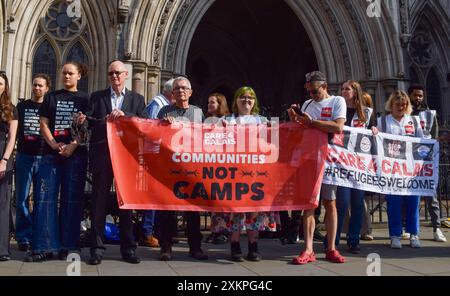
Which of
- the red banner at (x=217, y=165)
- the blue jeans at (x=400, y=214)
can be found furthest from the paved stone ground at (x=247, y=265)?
the red banner at (x=217, y=165)

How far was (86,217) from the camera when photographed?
7.12 meters

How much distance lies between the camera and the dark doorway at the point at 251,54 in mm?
21453

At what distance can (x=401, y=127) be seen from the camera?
6.30m

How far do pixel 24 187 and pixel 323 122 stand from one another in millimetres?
3783

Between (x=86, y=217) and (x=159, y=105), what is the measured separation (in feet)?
7.28

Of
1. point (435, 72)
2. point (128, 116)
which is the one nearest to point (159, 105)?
point (128, 116)

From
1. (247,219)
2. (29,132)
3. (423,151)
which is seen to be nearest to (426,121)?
(423,151)

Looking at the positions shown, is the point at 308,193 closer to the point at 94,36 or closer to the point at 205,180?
the point at 205,180

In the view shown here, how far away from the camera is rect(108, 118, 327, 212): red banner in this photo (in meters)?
5.04

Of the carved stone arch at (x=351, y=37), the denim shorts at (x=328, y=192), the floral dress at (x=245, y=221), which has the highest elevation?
the carved stone arch at (x=351, y=37)

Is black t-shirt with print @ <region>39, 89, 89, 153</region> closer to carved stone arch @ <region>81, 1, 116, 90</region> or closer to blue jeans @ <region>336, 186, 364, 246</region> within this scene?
blue jeans @ <region>336, 186, 364, 246</region>

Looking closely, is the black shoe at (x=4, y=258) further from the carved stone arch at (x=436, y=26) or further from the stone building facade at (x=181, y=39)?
the carved stone arch at (x=436, y=26)

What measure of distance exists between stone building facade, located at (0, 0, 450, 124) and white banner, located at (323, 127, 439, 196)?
8.01 metres

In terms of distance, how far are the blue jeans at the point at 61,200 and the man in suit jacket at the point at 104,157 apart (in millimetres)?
233
